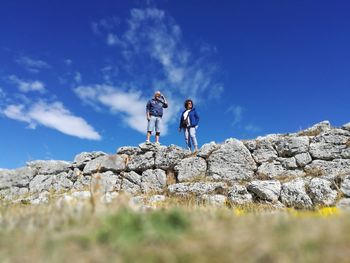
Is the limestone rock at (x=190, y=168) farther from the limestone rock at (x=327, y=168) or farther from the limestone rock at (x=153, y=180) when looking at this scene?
the limestone rock at (x=327, y=168)

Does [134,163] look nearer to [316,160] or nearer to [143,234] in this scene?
[316,160]

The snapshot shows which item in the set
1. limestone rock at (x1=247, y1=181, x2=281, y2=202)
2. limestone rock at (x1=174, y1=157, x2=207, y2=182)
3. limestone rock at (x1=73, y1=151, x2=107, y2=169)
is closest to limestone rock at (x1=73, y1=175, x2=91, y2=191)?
limestone rock at (x1=73, y1=151, x2=107, y2=169)

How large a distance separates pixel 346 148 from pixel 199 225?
14.1 meters

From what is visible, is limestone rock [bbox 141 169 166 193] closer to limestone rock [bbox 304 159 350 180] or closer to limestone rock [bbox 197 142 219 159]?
limestone rock [bbox 197 142 219 159]

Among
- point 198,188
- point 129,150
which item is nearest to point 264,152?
point 198,188

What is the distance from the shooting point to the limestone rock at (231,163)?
16.8m

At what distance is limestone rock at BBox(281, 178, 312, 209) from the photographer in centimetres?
1347

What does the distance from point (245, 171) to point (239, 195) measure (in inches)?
86.9

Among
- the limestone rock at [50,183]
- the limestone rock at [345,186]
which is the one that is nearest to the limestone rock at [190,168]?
the limestone rock at [345,186]

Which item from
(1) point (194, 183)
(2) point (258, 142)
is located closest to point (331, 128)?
(2) point (258, 142)

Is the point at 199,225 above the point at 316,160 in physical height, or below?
below

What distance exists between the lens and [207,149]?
1817 centimetres

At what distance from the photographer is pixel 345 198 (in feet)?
42.8

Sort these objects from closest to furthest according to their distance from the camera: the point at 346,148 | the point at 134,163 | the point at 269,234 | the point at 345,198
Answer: the point at 269,234 → the point at 345,198 → the point at 346,148 → the point at 134,163
